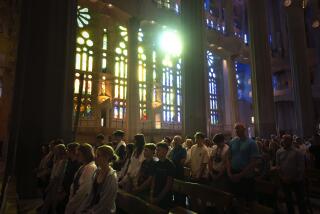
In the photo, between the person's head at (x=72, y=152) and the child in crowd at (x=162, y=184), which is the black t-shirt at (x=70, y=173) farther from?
the child in crowd at (x=162, y=184)

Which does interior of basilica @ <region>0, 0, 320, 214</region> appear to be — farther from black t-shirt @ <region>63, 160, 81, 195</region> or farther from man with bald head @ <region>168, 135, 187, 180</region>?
black t-shirt @ <region>63, 160, 81, 195</region>

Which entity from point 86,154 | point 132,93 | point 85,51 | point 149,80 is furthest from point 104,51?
point 86,154

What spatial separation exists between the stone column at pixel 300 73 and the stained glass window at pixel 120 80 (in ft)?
45.6

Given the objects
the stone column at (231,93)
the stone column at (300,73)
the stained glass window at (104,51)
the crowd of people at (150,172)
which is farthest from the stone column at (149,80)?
the crowd of people at (150,172)

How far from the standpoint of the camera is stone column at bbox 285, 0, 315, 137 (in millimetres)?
16344

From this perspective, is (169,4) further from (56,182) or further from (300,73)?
(56,182)

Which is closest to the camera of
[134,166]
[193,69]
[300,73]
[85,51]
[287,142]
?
[134,166]

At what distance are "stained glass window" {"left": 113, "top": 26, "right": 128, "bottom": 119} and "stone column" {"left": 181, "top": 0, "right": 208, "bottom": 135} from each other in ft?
52.1

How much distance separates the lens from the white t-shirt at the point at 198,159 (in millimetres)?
5352

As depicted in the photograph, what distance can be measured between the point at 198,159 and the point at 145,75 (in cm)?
2133

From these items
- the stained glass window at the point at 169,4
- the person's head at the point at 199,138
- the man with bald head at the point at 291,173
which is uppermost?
the stained glass window at the point at 169,4

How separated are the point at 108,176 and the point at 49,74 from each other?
19.0 feet

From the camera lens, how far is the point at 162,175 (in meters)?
3.75

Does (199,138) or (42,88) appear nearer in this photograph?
(199,138)
